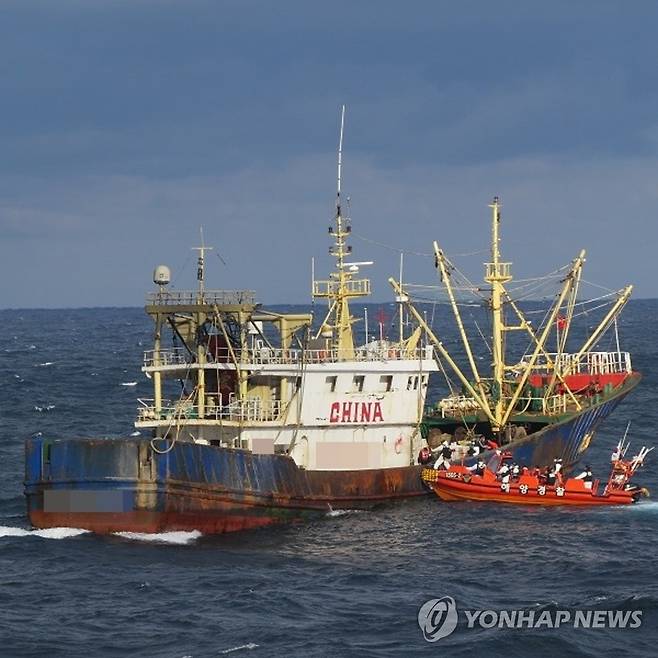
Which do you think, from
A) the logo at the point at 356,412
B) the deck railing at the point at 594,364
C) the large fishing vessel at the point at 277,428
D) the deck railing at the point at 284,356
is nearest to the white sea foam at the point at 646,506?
the large fishing vessel at the point at 277,428

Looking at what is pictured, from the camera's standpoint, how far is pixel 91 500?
46.6 meters

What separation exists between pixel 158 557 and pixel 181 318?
37.8 ft

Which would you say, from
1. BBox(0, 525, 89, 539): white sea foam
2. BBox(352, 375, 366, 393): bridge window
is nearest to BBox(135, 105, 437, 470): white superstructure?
BBox(352, 375, 366, 393): bridge window

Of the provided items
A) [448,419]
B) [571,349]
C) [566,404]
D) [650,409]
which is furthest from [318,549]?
[571,349]

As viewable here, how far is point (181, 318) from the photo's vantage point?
51906 millimetres

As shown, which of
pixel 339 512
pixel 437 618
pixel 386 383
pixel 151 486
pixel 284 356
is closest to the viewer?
pixel 437 618

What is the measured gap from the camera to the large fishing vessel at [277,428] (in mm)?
46656

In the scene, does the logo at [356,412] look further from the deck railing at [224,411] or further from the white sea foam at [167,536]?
the white sea foam at [167,536]

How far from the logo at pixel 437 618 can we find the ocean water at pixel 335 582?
282 millimetres

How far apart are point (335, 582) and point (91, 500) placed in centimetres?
1065

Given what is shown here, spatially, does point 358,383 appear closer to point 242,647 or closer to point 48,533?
point 48,533

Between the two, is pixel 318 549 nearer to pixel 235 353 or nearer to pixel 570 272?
pixel 235 353

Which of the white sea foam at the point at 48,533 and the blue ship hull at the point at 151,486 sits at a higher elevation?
the blue ship hull at the point at 151,486
